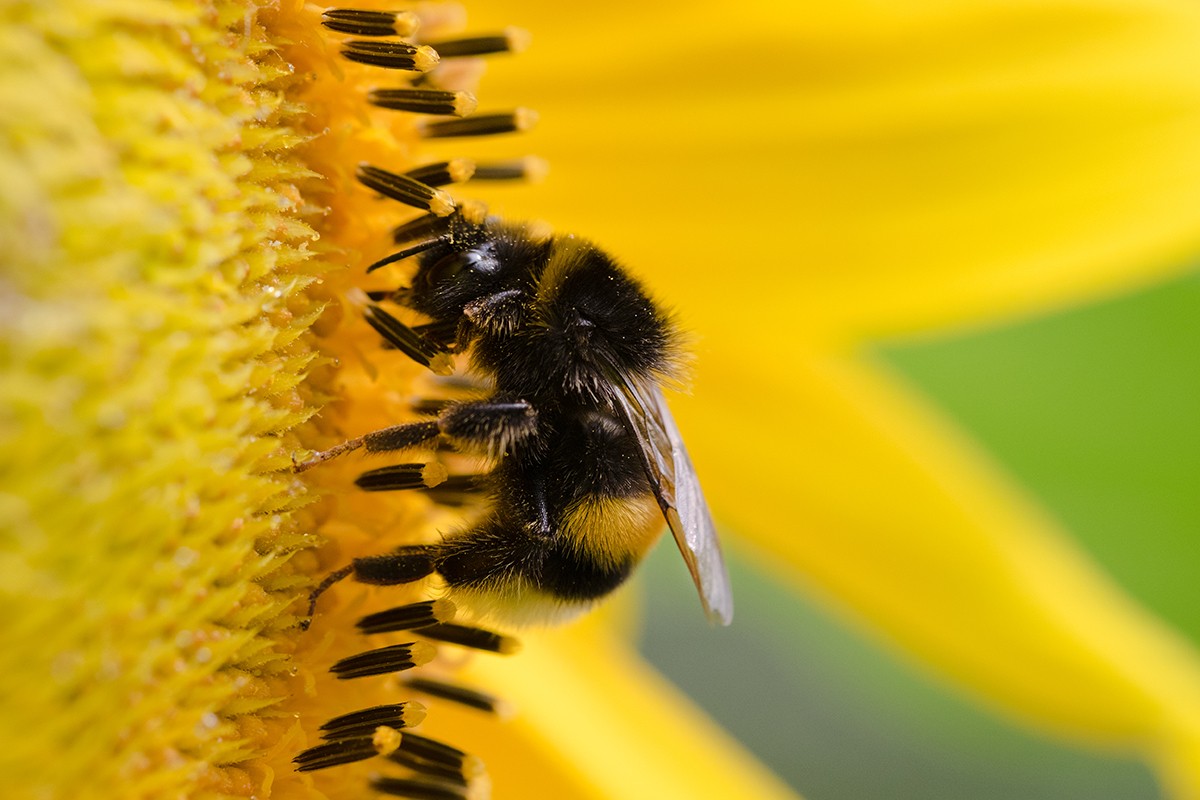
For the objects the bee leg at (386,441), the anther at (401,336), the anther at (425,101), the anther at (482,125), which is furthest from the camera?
the anther at (482,125)

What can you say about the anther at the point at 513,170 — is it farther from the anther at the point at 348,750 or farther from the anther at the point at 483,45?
the anther at the point at 348,750

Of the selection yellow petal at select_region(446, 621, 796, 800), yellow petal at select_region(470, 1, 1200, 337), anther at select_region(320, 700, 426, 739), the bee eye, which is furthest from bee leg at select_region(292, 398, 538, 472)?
yellow petal at select_region(470, 1, 1200, 337)

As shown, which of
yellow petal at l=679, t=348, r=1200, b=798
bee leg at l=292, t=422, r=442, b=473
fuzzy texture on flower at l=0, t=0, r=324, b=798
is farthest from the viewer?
yellow petal at l=679, t=348, r=1200, b=798

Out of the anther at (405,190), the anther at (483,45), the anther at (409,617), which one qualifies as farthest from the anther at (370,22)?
the anther at (409,617)

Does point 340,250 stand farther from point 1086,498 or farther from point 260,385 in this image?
point 1086,498

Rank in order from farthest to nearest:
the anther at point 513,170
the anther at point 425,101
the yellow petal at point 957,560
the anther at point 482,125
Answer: the yellow petal at point 957,560
the anther at point 513,170
the anther at point 482,125
the anther at point 425,101

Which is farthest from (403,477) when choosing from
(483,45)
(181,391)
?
(483,45)

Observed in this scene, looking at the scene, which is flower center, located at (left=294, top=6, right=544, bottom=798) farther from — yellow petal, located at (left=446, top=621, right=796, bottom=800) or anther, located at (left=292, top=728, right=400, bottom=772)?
yellow petal, located at (left=446, top=621, right=796, bottom=800)
